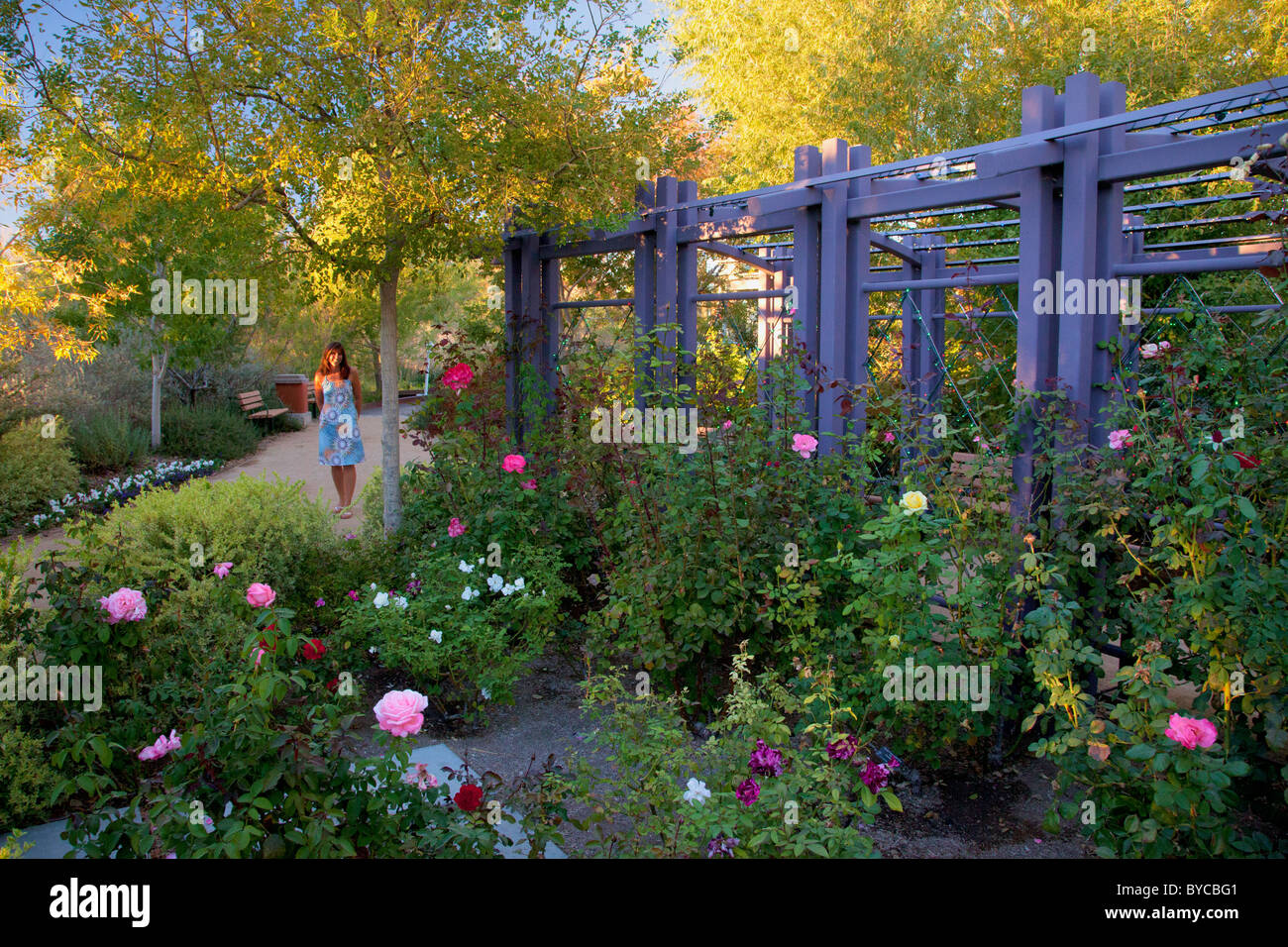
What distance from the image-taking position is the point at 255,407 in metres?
16.5

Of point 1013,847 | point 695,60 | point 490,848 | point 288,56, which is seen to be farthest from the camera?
point 695,60

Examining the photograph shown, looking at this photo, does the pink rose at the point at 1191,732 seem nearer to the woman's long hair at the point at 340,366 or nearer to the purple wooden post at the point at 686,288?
the purple wooden post at the point at 686,288

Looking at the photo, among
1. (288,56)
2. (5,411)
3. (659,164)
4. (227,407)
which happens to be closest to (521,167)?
(659,164)

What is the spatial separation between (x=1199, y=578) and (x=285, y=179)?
501 cm

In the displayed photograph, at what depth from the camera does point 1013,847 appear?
3.03 metres

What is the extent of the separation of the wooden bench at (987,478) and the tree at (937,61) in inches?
226

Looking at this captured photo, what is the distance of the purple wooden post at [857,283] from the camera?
4855 mm

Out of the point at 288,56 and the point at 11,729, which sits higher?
the point at 288,56

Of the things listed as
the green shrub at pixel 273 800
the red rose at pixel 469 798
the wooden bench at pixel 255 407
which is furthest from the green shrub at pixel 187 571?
the wooden bench at pixel 255 407

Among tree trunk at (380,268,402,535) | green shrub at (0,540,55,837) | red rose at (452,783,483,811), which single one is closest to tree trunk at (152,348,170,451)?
tree trunk at (380,268,402,535)

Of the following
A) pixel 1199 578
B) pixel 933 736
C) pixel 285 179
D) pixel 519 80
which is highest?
pixel 519 80

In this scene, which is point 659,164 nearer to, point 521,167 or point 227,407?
point 521,167

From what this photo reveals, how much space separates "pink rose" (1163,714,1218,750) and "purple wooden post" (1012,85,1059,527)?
5.09 ft

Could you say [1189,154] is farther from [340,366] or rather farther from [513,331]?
[340,366]
